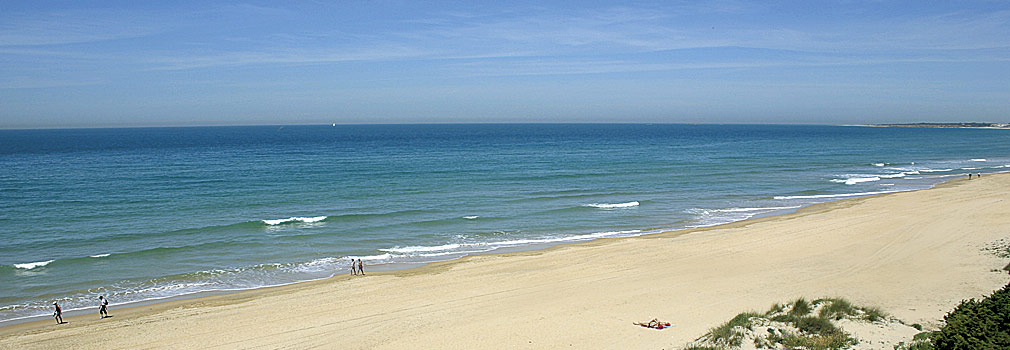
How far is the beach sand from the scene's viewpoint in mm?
13508

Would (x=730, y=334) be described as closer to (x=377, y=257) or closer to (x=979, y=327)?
(x=979, y=327)

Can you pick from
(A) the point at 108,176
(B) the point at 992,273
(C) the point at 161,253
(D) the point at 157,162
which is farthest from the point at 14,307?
(D) the point at 157,162

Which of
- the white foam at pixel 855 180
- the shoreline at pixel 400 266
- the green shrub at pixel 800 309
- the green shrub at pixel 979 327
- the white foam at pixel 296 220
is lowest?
the shoreline at pixel 400 266

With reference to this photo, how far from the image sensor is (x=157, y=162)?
60.5 m

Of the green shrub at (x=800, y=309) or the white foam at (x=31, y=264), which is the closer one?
the green shrub at (x=800, y=309)

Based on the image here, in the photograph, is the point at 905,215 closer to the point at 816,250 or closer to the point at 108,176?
the point at 816,250

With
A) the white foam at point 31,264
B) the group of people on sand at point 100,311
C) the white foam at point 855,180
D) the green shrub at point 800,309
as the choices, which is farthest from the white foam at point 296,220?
the white foam at point 855,180

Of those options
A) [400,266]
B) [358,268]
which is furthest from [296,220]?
[400,266]

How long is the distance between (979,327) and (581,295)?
9.96 m

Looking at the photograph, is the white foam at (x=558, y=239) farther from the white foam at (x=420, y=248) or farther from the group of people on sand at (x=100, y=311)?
the group of people on sand at (x=100, y=311)

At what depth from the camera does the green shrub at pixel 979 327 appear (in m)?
7.07

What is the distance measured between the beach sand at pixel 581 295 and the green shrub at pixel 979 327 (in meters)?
3.76

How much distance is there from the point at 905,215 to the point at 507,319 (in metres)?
22.6

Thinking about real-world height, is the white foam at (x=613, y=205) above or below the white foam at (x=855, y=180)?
below
